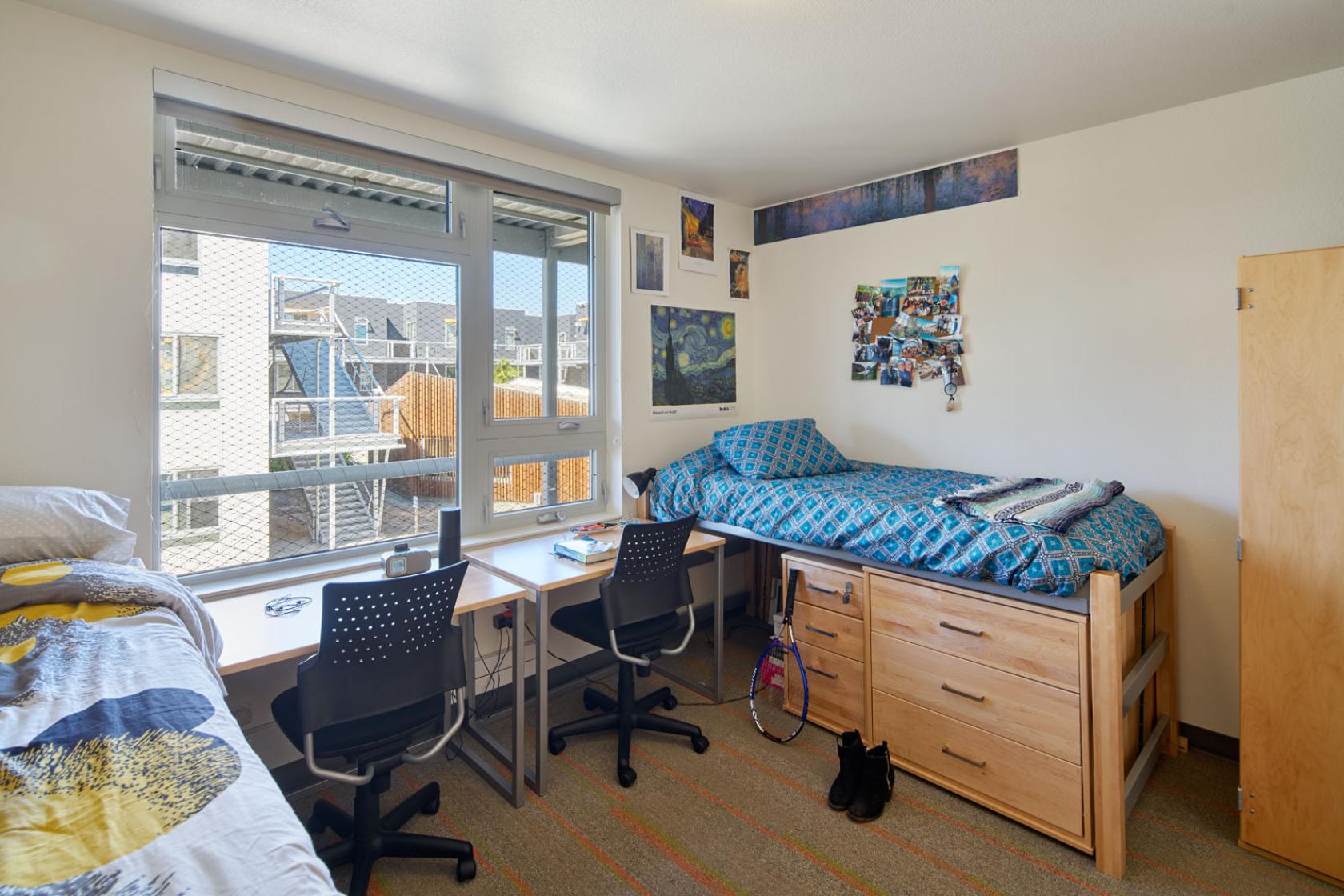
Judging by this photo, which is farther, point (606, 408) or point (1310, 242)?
point (606, 408)

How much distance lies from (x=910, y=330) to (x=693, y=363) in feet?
4.01

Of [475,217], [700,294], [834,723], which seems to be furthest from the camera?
[700,294]

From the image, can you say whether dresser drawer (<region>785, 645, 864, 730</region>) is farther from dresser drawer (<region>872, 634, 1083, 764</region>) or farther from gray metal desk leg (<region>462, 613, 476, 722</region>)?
gray metal desk leg (<region>462, 613, 476, 722</region>)

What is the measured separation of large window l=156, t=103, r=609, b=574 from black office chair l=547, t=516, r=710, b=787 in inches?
34.4

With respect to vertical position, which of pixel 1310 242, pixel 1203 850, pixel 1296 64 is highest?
pixel 1296 64

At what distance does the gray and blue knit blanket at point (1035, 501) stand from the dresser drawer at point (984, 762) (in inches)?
30.0

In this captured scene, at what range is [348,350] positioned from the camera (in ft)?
8.89

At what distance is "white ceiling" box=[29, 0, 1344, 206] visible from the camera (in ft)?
6.61

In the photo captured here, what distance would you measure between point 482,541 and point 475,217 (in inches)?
58.6

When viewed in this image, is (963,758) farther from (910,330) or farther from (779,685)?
(910,330)

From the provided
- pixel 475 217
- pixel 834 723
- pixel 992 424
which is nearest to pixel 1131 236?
pixel 992 424

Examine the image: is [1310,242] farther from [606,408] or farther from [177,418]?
[177,418]

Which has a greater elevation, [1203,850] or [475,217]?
[475,217]

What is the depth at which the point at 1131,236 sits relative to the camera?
2.83 m
